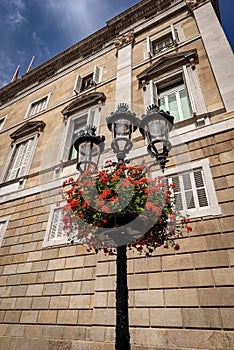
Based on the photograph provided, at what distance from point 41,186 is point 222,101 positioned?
6.75 m

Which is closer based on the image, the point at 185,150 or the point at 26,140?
the point at 185,150

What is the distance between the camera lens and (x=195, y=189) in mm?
5434

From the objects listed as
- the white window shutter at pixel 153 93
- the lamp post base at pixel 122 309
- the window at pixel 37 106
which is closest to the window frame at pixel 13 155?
the window at pixel 37 106

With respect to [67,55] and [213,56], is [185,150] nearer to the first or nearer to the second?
[213,56]

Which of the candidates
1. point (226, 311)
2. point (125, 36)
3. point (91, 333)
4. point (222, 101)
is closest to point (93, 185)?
point (226, 311)

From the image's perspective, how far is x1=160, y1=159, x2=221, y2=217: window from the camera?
5007mm

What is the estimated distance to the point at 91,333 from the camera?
15.6ft

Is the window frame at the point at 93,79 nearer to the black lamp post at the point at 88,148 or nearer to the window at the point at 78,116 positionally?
the window at the point at 78,116

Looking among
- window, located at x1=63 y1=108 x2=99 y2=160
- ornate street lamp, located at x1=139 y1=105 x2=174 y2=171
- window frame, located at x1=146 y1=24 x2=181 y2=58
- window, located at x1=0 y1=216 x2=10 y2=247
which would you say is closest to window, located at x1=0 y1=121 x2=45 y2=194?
window, located at x1=0 y1=216 x2=10 y2=247

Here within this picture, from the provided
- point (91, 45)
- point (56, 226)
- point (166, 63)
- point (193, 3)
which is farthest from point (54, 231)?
point (91, 45)

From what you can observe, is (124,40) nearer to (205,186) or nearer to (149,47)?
(149,47)

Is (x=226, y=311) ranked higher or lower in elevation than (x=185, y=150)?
lower

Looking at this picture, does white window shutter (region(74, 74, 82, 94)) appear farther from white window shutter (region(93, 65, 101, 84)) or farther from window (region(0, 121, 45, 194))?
window (region(0, 121, 45, 194))

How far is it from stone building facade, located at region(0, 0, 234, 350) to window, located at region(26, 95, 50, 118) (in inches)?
29.6
